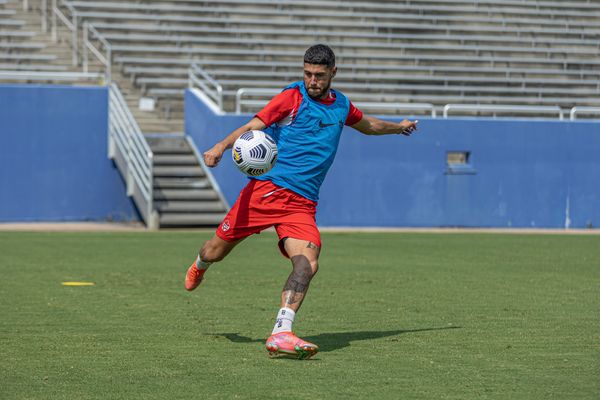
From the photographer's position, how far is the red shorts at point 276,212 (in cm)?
820

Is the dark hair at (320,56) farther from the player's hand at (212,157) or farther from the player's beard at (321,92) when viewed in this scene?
the player's hand at (212,157)

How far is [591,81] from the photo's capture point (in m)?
29.6

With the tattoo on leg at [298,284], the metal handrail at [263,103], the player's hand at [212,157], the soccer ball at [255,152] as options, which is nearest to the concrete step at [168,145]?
the metal handrail at [263,103]

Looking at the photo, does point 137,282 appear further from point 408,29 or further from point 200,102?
point 408,29

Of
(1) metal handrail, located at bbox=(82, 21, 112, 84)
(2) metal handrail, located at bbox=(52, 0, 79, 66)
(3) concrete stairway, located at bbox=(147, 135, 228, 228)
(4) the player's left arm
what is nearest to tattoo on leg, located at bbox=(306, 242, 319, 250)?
(4) the player's left arm

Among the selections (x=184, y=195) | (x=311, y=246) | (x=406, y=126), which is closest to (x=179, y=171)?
(x=184, y=195)

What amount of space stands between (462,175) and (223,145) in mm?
16473

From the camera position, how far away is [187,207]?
73.2 ft

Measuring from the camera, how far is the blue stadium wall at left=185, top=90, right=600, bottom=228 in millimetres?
23375

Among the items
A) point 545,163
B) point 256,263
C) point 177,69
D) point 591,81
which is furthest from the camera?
point 591,81

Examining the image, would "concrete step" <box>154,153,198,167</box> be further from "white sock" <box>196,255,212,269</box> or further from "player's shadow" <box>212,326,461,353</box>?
"player's shadow" <box>212,326,461,353</box>

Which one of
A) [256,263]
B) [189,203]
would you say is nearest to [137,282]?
[256,263]

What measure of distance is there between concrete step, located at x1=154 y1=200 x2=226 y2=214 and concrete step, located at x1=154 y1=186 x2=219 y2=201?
116 millimetres

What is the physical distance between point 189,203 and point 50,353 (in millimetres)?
15032
